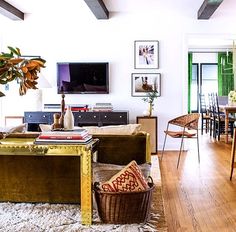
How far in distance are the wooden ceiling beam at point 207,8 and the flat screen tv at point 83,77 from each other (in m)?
1.86

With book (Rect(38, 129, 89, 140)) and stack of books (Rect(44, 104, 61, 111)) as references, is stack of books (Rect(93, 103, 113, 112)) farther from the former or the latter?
book (Rect(38, 129, 89, 140))

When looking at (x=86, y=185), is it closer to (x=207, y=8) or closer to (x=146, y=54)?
(x=207, y=8)

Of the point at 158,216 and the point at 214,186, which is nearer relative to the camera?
the point at 158,216

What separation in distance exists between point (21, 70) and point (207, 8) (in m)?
4.36

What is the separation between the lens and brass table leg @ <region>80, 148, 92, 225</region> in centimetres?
299

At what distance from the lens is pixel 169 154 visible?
6.59 m

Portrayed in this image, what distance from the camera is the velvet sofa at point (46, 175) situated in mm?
3490

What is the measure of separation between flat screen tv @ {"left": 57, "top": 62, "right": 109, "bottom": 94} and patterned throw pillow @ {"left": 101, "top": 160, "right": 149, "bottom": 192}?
3842 mm

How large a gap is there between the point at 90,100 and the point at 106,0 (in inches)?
74.5

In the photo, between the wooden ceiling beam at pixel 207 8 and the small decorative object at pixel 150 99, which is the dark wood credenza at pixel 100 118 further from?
the wooden ceiling beam at pixel 207 8

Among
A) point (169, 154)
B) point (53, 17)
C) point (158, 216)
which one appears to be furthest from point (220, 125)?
point (158, 216)

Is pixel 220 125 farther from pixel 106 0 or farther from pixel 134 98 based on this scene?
pixel 106 0

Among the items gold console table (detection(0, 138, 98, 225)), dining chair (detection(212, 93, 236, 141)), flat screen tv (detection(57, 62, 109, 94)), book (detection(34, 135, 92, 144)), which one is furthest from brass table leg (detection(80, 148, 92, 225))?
dining chair (detection(212, 93, 236, 141))

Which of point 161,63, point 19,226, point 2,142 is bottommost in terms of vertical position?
point 19,226
